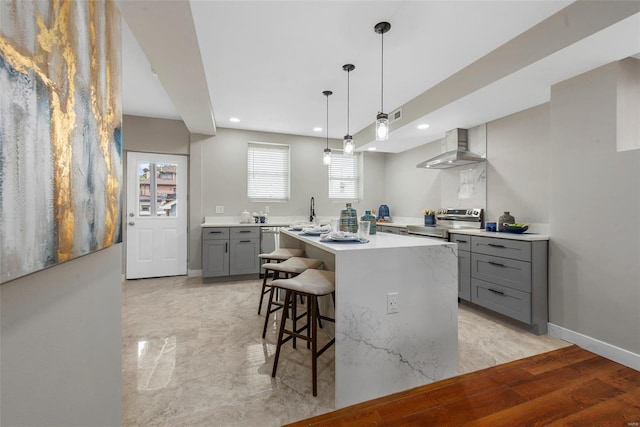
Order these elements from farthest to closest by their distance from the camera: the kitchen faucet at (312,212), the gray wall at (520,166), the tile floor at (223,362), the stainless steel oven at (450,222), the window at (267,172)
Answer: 1. the kitchen faucet at (312,212)
2. the window at (267,172)
3. the stainless steel oven at (450,222)
4. the gray wall at (520,166)
5. the tile floor at (223,362)

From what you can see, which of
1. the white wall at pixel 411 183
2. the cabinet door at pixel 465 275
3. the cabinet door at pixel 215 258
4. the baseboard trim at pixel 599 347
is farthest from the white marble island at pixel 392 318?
the white wall at pixel 411 183

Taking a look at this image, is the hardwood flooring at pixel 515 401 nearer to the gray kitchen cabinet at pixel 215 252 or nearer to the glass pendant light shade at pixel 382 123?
the glass pendant light shade at pixel 382 123

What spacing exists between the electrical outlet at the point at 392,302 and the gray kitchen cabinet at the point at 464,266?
1947 mm

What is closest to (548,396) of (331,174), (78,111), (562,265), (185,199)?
(562,265)

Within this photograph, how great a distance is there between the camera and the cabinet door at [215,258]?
4.13 metres

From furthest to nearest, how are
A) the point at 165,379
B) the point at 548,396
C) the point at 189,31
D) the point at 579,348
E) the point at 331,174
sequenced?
the point at 331,174, the point at 579,348, the point at 189,31, the point at 165,379, the point at 548,396

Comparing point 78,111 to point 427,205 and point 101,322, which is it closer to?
point 101,322

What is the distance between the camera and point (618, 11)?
1686mm

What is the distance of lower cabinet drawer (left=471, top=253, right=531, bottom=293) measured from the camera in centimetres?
258

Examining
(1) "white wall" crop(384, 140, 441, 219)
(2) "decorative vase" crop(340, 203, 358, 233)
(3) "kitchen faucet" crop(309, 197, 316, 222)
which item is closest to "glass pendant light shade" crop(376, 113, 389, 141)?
(2) "decorative vase" crop(340, 203, 358, 233)

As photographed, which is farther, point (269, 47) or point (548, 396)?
point (269, 47)

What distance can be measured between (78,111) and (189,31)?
5.20 feet

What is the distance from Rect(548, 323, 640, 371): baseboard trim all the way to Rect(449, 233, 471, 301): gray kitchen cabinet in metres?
0.79

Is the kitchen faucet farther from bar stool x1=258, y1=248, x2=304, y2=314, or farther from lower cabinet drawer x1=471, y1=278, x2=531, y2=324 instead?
lower cabinet drawer x1=471, y1=278, x2=531, y2=324
